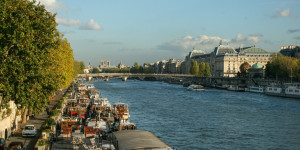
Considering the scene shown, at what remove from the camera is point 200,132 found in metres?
36.9

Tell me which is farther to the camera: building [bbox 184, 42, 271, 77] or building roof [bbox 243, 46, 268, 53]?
building roof [bbox 243, 46, 268, 53]

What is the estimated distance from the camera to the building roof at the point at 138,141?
17014 millimetres

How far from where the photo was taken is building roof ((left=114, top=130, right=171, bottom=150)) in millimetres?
17014

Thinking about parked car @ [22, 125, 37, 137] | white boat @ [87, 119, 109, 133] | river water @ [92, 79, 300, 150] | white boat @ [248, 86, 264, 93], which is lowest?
river water @ [92, 79, 300, 150]

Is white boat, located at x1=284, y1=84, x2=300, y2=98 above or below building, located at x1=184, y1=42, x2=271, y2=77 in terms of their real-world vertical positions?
below

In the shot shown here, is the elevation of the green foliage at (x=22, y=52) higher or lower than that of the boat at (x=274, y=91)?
higher

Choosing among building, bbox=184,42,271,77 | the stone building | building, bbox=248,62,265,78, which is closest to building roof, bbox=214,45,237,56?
building, bbox=184,42,271,77

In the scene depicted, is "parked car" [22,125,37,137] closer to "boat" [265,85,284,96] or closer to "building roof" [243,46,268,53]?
"boat" [265,85,284,96]

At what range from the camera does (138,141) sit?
17.8m

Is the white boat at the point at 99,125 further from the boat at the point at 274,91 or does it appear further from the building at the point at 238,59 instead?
the building at the point at 238,59

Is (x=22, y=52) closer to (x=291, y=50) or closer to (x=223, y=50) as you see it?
(x=291, y=50)

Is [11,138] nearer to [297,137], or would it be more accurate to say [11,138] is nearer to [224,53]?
[297,137]

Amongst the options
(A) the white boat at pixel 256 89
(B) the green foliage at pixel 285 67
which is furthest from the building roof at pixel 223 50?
(A) the white boat at pixel 256 89

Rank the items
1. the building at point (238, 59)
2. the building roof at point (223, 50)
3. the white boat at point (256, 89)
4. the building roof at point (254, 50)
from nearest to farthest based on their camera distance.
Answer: the white boat at point (256, 89) → the building at point (238, 59) → the building roof at point (254, 50) → the building roof at point (223, 50)
